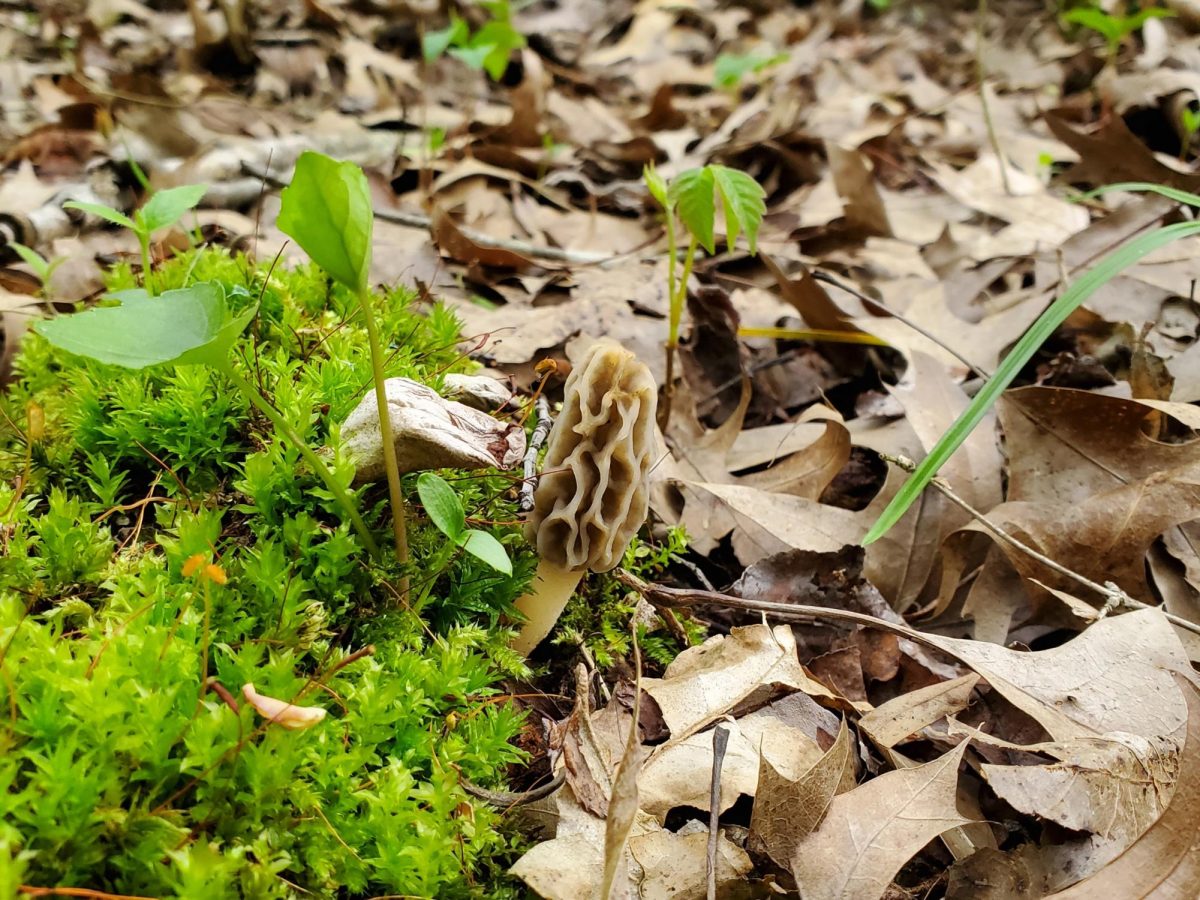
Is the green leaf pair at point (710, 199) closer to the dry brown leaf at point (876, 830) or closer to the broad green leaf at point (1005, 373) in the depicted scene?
the broad green leaf at point (1005, 373)

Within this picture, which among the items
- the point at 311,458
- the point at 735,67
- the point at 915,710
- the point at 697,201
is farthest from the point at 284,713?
the point at 735,67

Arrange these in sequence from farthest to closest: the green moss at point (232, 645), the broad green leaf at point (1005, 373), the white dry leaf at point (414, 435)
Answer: the broad green leaf at point (1005, 373)
the white dry leaf at point (414, 435)
the green moss at point (232, 645)

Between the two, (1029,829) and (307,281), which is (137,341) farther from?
(1029,829)

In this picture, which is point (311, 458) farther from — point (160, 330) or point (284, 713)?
point (284, 713)

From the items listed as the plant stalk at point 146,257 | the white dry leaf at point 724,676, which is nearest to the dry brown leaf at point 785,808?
the white dry leaf at point 724,676

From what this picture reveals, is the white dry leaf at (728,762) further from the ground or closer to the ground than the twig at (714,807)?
closer to the ground

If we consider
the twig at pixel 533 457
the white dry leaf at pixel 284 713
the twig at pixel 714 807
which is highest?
the white dry leaf at pixel 284 713

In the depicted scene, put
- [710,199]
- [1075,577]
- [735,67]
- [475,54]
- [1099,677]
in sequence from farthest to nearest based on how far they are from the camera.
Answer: [735,67]
[475,54]
[710,199]
[1075,577]
[1099,677]
